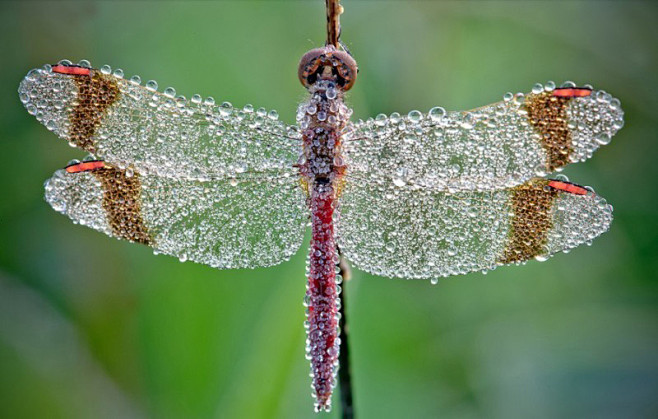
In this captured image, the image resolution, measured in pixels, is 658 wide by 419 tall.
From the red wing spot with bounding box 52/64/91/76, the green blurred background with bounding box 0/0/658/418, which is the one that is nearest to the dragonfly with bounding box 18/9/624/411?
the red wing spot with bounding box 52/64/91/76

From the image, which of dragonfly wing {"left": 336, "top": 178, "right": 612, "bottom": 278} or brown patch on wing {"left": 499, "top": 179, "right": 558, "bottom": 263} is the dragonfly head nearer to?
dragonfly wing {"left": 336, "top": 178, "right": 612, "bottom": 278}

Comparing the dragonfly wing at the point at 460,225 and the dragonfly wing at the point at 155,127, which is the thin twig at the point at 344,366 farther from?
the dragonfly wing at the point at 155,127

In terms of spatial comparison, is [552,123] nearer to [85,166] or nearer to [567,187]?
[567,187]

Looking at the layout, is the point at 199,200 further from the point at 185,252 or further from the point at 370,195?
the point at 370,195

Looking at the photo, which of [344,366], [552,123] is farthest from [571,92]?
[344,366]

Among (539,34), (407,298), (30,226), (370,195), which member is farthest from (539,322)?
(30,226)

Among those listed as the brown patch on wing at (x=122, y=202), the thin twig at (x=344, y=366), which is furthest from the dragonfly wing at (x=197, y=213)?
the thin twig at (x=344, y=366)
